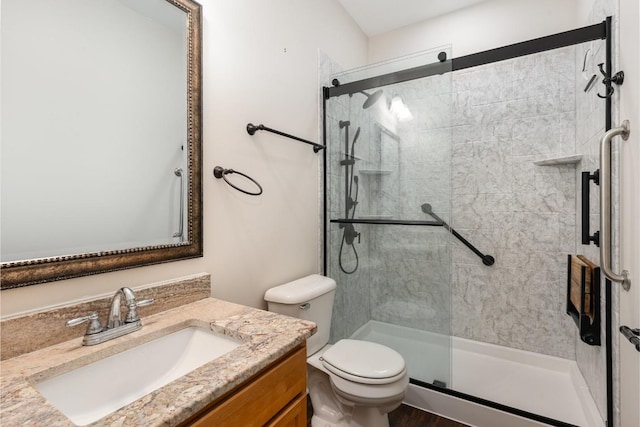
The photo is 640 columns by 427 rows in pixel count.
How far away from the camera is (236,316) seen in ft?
3.47

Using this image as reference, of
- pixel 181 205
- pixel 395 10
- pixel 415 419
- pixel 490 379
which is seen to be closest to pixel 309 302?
pixel 181 205

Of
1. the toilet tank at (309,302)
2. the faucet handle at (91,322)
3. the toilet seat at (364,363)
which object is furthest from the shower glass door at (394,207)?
the faucet handle at (91,322)

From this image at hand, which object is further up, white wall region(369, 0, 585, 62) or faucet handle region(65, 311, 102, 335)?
white wall region(369, 0, 585, 62)

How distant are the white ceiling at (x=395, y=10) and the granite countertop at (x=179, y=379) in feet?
7.86

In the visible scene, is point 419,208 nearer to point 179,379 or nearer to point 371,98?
point 371,98

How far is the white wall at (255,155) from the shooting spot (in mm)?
1278

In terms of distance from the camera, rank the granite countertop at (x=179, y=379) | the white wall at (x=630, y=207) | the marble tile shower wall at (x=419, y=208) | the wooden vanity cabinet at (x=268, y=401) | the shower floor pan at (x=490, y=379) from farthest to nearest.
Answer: the marble tile shower wall at (x=419, y=208)
the shower floor pan at (x=490, y=379)
the white wall at (x=630, y=207)
the wooden vanity cabinet at (x=268, y=401)
the granite countertop at (x=179, y=379)

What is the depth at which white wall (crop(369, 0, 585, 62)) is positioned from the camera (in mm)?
2107

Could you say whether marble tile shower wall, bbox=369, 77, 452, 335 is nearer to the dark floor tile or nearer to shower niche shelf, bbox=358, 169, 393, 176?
shower niche shelf, bbox=358, 169, 393, 176

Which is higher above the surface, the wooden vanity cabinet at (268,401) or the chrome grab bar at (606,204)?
the chrome grab bar at (606,204)

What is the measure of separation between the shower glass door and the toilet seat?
0.48 meters

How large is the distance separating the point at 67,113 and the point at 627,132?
1.93m

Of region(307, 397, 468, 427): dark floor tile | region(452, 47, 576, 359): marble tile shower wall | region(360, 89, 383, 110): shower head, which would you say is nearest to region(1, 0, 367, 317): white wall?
region(360, 89, 383, 110): shower head

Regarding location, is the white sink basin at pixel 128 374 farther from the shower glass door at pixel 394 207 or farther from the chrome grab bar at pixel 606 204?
the chrome grab bar at pixel 606 204
